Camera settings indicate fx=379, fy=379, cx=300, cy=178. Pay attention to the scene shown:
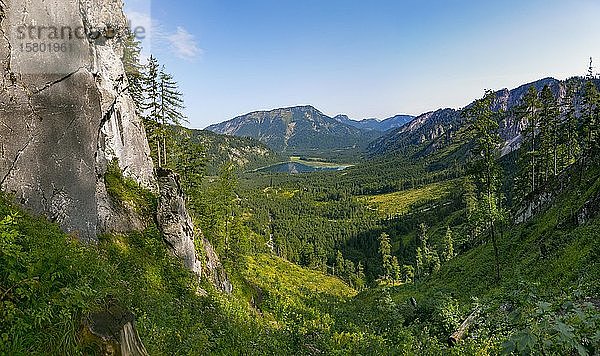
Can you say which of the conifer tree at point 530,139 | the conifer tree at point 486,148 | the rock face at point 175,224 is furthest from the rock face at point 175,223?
the conifer tree at point 530,139

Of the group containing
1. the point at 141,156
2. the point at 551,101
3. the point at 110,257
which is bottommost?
the point at 110,257

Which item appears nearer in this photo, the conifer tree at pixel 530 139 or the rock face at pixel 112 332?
the rock face at pixel 112 332

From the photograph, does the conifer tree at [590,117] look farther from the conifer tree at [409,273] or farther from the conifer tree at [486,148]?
the conifer tree at [409,273]

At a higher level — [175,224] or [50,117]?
[50,117]

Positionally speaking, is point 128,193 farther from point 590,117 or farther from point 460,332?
point 590,117

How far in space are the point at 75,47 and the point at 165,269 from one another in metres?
12.6

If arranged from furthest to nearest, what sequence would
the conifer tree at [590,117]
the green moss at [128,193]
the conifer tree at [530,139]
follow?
the conifer tree at [530,139]
the conifer tree at [590,117]
the green moss at [128,193]

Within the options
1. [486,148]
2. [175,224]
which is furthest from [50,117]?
[486,148]

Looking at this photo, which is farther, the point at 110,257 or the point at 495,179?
the point at 495,179

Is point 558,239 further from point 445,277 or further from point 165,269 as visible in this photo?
point 165,269

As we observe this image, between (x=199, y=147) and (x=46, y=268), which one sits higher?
(x=199, y=147)

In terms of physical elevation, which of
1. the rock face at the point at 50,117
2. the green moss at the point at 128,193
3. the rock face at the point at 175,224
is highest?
the rock face at the point at 50,117

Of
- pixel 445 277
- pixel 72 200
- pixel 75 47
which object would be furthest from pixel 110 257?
pixel 445 277

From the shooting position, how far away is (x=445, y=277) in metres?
43.7
